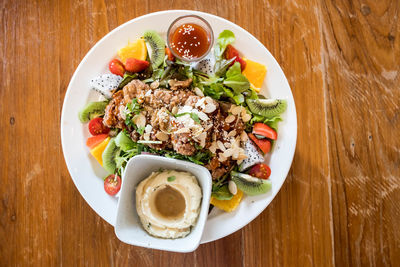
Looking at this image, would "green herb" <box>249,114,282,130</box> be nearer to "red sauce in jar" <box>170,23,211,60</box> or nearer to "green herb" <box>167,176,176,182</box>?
"red sauce in jar" <box>170,23,211,60</box>

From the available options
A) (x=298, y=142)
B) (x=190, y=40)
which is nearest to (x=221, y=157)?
(x=298, y=142)

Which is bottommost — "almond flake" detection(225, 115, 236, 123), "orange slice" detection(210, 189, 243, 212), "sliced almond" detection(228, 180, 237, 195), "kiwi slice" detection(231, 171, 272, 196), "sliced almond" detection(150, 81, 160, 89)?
"orange slice" detection(210, 189, 243, 212)

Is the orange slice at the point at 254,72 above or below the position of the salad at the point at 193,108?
above

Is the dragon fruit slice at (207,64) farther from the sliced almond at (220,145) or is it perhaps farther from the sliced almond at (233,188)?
the sliced almond at (233,188)

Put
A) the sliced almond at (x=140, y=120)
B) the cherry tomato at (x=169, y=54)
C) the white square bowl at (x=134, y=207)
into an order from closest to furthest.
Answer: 1. the white square bowl at (x=134, y=207)
2. the sliced almond at (x=140, y=120)
3. the cherry tomato at (x=169, y=54)

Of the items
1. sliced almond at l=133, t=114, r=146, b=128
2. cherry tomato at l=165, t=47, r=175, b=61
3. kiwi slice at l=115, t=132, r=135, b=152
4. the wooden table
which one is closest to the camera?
sliced almond at l=133, t=114, r=146, b=128

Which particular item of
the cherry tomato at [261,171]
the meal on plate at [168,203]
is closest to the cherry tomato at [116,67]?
the meal on plate at [168,203]

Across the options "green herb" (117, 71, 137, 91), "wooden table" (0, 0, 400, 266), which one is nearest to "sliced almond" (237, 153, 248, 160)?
"wooden table" (0, 0, 400, 266)

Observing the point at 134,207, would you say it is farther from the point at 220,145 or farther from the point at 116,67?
the point at 116,67
